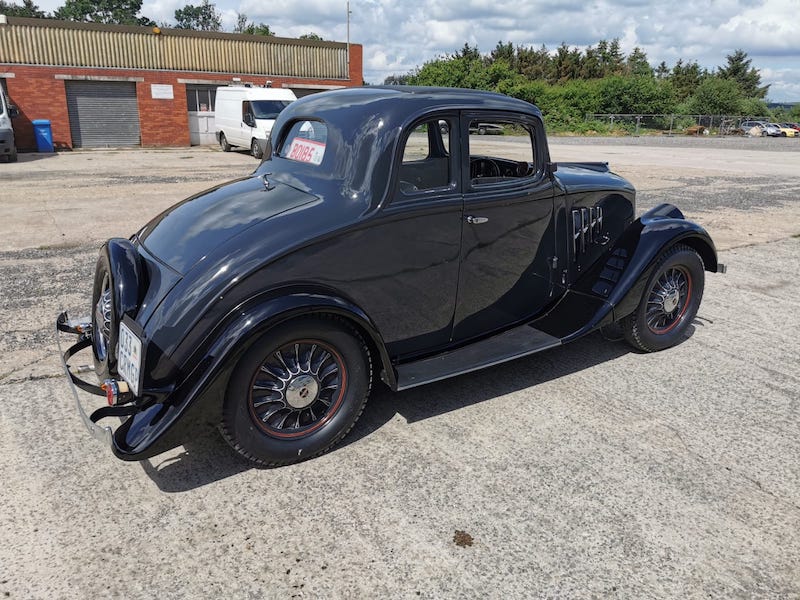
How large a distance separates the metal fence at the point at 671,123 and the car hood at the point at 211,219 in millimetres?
40073

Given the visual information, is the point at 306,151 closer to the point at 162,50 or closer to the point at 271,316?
the point at 271,316

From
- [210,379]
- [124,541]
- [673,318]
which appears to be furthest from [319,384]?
[673,318]

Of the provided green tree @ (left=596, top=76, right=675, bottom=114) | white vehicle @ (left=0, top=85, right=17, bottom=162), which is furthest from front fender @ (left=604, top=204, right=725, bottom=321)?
green tree @ (left=596, top=76, right=675, bottom=114)

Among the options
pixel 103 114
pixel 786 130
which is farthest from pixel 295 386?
pixel 786 130

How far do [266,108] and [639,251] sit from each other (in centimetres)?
1636

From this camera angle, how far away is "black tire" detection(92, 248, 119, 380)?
3.19 metres

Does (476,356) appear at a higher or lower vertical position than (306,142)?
lower

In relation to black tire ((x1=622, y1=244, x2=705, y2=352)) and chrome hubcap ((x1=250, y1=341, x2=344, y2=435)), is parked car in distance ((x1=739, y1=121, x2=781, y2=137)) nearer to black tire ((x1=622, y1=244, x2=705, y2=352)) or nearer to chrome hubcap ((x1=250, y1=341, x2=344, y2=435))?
black tire ((x1=622, y1=244, x2=705, y2=352))

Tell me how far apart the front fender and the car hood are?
7.48ft

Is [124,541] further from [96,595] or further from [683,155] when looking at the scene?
[683,155]

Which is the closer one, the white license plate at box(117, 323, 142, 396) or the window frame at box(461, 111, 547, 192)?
the white license plate at box(117, 323, 142, 396)

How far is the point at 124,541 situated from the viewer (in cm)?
266

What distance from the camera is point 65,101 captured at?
74.4 feet

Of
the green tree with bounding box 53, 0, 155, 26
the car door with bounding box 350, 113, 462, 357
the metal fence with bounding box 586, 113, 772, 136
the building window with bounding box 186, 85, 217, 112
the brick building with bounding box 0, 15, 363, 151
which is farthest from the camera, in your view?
the green tree with bounding box 53, 0, 155, 26
